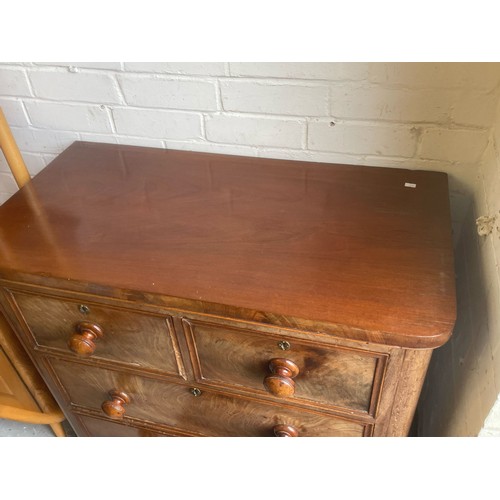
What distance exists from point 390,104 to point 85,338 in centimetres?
71

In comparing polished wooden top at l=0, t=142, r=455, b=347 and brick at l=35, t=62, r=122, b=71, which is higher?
brick at l=35, t=62, r=122, b=71

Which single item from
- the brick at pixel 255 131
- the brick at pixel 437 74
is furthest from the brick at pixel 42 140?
the brick at pixel 437 74

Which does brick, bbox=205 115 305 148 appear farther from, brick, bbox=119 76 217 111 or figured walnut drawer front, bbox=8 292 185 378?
figured walnut drawer front, bbox=8 292 185 378

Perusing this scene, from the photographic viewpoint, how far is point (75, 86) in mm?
1057

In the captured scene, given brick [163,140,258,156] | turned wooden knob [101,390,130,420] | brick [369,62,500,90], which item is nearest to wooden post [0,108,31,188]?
brick [163,140,258,156]

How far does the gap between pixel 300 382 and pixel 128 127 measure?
688 mm

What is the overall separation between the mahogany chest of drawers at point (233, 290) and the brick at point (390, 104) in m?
0.11

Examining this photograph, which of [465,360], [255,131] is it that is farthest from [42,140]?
[465,360]

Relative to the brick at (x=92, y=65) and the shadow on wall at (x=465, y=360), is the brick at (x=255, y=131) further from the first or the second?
the shadow on wall at (x=465, y=360)

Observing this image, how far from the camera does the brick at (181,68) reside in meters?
0.95

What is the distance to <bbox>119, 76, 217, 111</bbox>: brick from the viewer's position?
0.99m

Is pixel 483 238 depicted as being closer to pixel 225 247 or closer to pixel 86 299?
pixel 225 247

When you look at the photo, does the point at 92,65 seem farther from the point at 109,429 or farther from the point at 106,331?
the point at 109,429

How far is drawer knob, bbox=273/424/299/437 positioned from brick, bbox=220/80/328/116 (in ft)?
1.99
